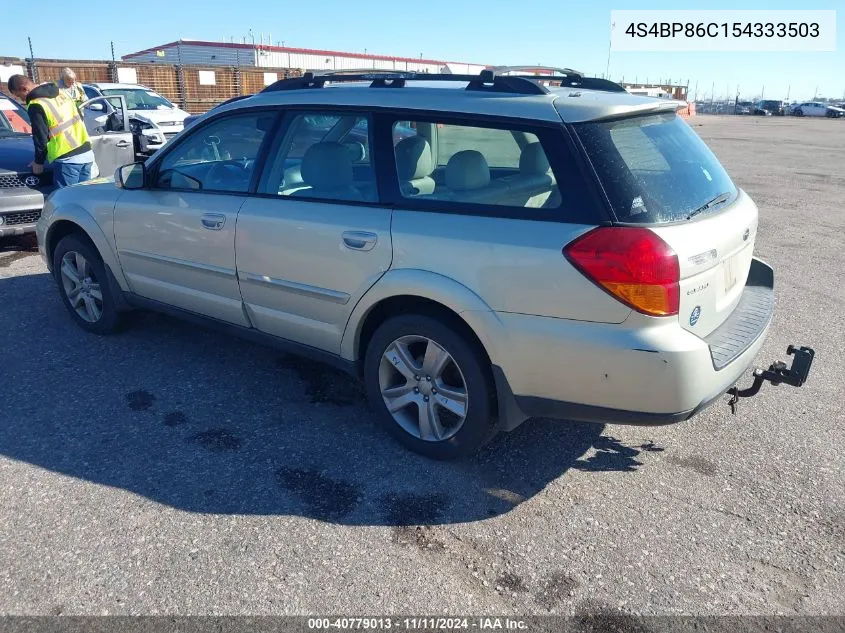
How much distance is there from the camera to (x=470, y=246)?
3.06 metres

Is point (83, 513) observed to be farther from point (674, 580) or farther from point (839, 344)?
point (839, 344)

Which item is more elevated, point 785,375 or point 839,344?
point 785,375

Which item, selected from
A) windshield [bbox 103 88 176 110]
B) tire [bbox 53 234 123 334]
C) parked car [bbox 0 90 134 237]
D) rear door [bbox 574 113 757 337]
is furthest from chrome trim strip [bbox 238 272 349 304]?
windshield [bbox 103 88 176 110]

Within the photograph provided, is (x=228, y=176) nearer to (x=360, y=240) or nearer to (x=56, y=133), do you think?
(x=360, y=240)

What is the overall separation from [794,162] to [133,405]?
1890 centimetres

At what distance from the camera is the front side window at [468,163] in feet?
10.4

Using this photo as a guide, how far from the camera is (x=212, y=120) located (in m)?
4.24

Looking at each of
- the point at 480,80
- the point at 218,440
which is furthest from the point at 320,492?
the point at 480,80

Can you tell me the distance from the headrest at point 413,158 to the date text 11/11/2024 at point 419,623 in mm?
2009

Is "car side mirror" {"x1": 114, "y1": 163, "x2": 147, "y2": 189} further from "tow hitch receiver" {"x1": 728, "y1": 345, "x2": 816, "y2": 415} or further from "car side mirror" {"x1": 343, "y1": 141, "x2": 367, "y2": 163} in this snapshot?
"tow hitch receiver" {"x1": 728, "y1": 345, "x2": 816, "y2": 415}

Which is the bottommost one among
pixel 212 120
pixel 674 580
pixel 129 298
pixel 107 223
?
pixel 674 580

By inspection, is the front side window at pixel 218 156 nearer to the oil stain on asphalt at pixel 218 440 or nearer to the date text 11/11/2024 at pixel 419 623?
the oil stain on asphalt at pixel 218 440

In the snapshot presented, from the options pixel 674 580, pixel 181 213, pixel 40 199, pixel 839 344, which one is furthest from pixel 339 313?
pixel 40 199

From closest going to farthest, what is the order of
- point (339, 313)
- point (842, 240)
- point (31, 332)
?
point (339, 313) < point (31, 332) < point (842, 240)
